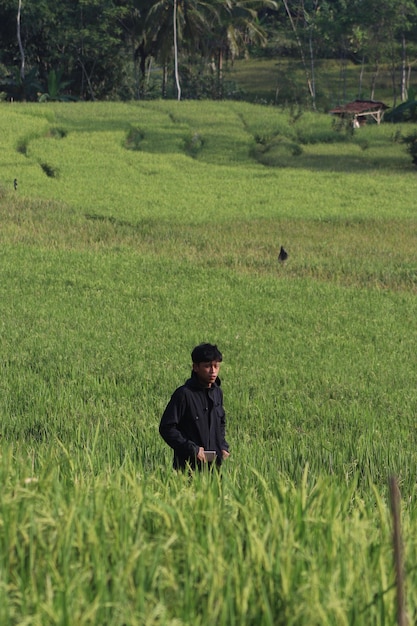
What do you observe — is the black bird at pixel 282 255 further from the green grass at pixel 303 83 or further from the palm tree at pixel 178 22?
the green grass at pixel 303 83

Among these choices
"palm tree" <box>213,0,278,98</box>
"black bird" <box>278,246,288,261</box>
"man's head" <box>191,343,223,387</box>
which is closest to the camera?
"man's head" <box>191,343,223,387</box>

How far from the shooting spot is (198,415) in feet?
17.2

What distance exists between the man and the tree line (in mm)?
44132

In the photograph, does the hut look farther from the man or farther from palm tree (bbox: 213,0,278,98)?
the man

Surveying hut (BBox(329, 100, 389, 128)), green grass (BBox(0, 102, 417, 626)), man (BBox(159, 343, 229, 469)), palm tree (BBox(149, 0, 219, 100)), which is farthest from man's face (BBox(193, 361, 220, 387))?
palm tree (BBox(149, 0, 219, 100))

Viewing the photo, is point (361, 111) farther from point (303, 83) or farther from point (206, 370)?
point (206, 370)

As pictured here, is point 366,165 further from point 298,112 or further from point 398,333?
point 398,333

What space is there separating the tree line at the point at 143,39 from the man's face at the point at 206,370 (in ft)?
145

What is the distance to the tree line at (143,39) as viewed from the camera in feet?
163

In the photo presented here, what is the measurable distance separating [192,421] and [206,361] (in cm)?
37

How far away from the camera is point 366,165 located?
3597 centimetres

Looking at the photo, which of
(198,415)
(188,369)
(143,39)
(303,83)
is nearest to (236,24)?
(143,39)

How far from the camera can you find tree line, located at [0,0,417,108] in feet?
163

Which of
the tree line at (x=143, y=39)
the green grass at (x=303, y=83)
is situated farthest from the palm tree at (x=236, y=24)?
the green grass at (x=303, y=83)
